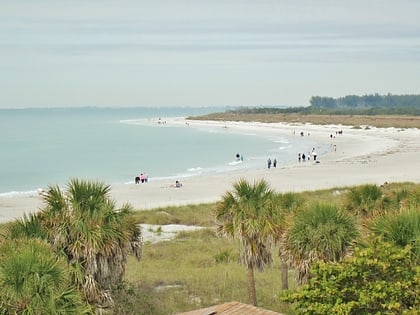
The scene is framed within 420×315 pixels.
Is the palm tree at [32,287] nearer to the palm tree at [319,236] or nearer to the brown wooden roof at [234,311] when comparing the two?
the brown wooden roof at [234,311]

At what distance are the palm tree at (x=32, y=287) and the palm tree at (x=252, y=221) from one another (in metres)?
6.24

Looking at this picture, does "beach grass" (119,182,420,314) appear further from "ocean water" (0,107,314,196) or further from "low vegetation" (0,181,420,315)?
"ocean water" (0,107,314,196)

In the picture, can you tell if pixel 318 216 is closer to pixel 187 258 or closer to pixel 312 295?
pixel 312 295

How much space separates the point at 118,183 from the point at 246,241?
141 feet

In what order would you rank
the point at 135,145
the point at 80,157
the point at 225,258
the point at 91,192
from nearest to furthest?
the point at 91,192
the point at 225,258
the point at 80,157
the point at 135,145

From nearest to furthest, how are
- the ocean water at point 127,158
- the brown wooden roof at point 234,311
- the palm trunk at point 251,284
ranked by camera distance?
the brown wooden roof at point 234,311 → the palm trunk at point 251,284 → the ocean water at point 127,158

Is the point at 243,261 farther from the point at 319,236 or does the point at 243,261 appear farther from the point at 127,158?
the point at 127,158

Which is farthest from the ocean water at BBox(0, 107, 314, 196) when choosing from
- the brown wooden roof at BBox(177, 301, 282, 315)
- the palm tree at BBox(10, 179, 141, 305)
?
the brown wooden roof at BBox(177, 301, 282, 315)

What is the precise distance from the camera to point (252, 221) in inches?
597

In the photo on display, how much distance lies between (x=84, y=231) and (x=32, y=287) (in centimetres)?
310

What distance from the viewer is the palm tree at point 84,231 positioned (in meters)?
12.5

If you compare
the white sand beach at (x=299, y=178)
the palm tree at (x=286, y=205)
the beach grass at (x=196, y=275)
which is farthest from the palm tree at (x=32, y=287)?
the white sand beach at (x=299, y=178)

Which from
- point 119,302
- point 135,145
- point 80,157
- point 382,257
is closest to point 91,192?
point 119,302

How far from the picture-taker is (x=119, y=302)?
47.8 ft
